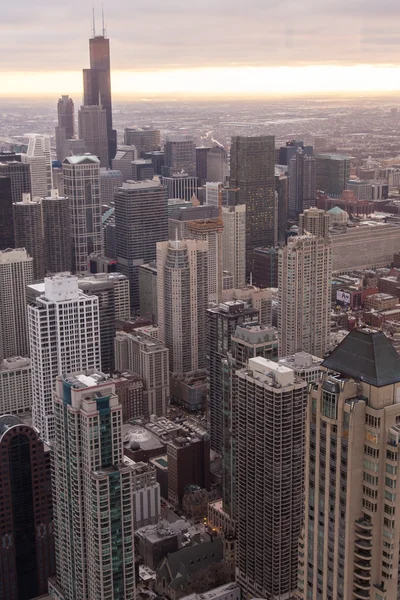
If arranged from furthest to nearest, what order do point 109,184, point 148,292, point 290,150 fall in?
point 109,184, point 290,150, point 148,292

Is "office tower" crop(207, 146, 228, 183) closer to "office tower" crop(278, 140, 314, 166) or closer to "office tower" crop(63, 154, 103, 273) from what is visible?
"office tower" crop(278, 140, 314, 166)

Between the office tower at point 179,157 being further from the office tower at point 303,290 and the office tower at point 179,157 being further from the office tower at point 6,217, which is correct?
the office tower at point 303,290

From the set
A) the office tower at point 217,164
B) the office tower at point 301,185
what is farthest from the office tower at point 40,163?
the office tower at point 301,185

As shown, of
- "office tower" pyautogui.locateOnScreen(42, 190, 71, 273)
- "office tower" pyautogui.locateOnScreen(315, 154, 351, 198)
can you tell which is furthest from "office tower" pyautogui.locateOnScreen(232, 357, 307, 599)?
"office tower" pyautogui.locateOnScreen(42, 190, 71, 273)

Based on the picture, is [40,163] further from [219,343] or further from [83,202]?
[219,343]

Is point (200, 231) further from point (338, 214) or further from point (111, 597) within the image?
point (111, 597)

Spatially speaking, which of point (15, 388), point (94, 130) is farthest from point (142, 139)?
point (15, 388)

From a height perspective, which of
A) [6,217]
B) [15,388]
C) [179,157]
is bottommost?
[15,388]
